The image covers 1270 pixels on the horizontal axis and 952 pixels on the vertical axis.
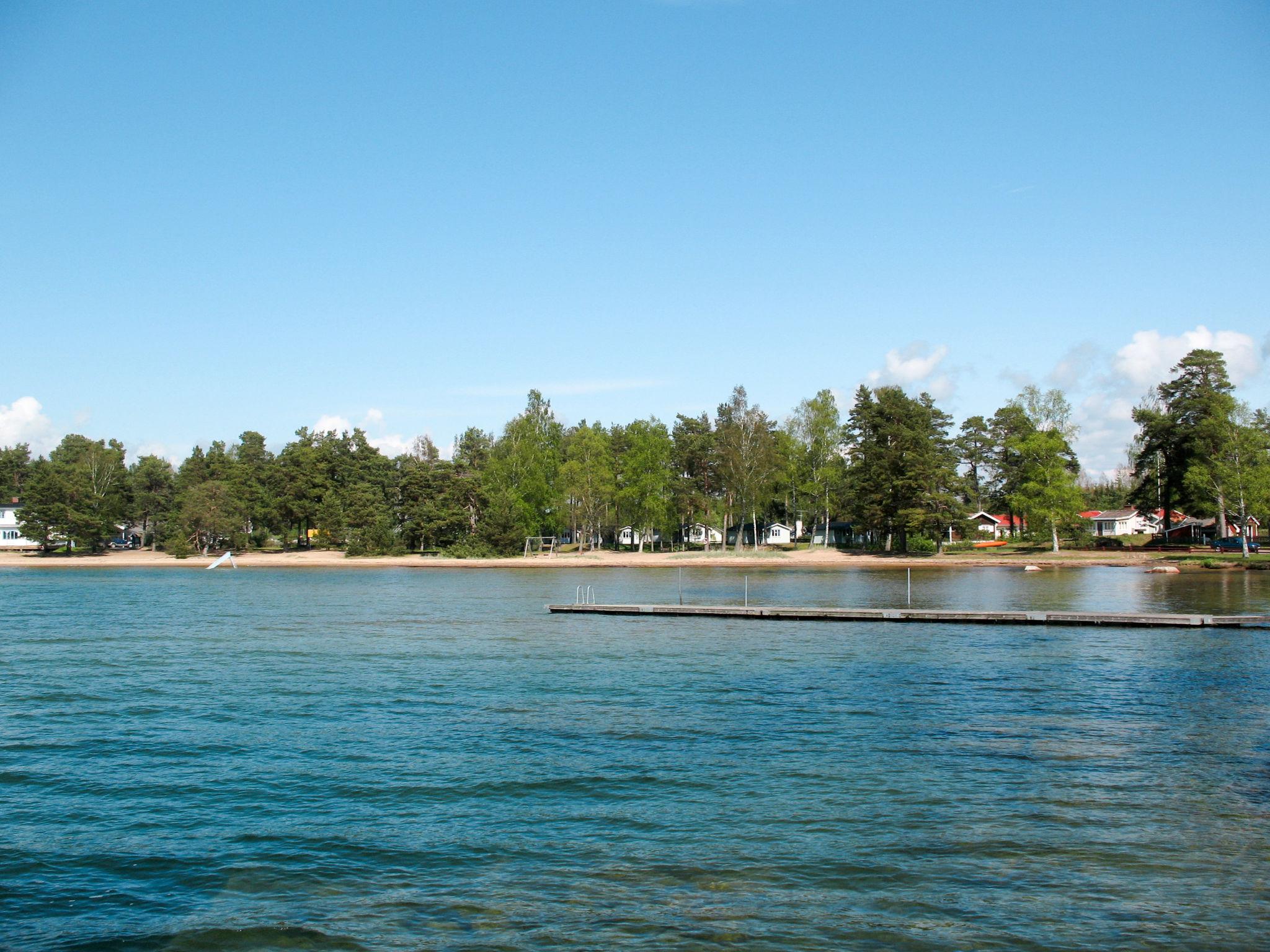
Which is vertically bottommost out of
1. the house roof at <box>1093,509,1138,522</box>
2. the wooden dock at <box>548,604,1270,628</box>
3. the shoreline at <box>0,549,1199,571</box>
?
the wooden dock at <box>548,604,1270,628</box>

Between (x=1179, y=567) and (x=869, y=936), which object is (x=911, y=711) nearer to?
(x=869, y=936)

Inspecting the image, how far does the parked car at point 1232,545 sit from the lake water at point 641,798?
179ft

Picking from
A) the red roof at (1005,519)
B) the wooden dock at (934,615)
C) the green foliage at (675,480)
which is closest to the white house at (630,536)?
the green foliage at (675,480)

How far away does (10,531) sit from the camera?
118 meters

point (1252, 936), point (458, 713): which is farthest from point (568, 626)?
point (1252, 936)

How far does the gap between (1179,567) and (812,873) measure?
68.9 m

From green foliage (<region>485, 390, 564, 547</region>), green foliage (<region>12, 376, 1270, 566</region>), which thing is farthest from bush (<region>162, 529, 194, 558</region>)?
green foliage (<region>485, 390, 564, 547</region>)

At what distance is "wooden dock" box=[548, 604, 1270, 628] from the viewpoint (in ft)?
113

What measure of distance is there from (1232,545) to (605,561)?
56.2 meters

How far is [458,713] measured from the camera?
2020 cm

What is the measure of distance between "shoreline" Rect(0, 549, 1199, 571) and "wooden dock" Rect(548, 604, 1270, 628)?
3532cm

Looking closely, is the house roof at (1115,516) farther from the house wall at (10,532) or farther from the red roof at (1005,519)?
the house wall at (10,532)

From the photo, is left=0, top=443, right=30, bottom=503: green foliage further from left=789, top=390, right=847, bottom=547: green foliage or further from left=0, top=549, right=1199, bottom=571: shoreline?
left=789, top=390, right=847, bottom=547: green foliage

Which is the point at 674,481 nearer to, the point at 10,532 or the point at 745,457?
the point at 745,457
